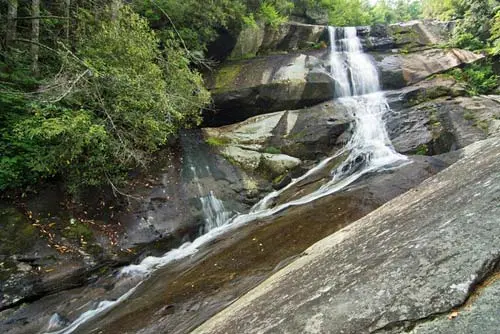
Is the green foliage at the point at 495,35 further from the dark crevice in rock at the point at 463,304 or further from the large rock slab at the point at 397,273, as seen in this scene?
the dark crevice in rock at the point at 463,304

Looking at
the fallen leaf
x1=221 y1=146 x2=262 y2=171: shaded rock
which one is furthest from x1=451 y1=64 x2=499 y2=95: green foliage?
the fallen leaf

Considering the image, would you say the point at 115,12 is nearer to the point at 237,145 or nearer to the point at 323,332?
the point at 237,145

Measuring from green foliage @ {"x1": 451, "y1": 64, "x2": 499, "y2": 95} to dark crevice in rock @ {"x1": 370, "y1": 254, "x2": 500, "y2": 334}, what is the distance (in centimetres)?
1268

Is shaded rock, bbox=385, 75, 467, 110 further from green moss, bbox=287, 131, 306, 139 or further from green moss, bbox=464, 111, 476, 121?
green moss, bbox=287, 131, 306, 139

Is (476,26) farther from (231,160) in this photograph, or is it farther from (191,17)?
(231,160)

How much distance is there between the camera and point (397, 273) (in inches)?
100

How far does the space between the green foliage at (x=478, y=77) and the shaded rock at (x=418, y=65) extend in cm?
40

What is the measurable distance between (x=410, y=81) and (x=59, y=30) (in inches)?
491

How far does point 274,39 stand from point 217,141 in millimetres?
6614

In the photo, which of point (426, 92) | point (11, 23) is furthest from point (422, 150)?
point (11, 23)

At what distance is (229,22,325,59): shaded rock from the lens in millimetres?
15008

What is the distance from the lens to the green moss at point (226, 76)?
43.4 ft

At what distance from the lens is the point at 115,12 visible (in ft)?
31.2

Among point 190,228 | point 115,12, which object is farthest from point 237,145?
point 115,12
